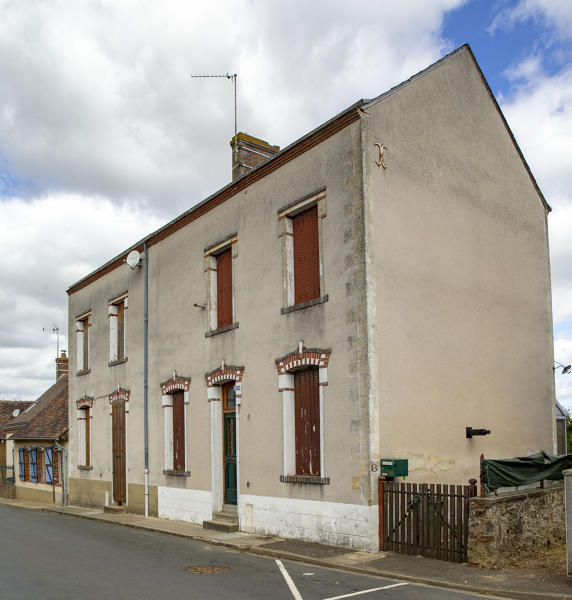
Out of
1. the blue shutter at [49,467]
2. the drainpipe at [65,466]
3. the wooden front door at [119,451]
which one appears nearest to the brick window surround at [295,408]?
the wooden front door at [119,451]

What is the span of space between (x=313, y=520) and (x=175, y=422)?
6.35 metres

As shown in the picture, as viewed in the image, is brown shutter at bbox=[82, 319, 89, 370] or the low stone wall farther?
brown shutter at bbox=[82, 319, 89, 370]

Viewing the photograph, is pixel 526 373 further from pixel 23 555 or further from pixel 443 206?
pixel 23 555

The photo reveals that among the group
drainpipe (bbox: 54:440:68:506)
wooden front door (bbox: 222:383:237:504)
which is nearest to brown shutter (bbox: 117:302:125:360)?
drainpipe (bbox: 54:440:68:506)

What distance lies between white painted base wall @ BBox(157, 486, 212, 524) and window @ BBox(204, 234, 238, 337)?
390cm

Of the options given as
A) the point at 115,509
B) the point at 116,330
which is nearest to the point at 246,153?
the point at 116,330

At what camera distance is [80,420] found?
23.3 meters

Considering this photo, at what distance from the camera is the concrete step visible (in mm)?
14383

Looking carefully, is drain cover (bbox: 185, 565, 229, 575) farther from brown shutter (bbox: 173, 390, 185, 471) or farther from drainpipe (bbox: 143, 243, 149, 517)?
drainpipe (bbox: 143, 243, 149, 517)

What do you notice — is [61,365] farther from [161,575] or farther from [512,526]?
[512,526]

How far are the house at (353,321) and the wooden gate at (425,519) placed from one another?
29 cm

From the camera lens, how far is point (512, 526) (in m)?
10.1

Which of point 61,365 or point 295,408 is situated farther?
point 61,365

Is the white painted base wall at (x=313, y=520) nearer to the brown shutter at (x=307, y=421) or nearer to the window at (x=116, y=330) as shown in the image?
the brown shutter at (x=307, y=421)
